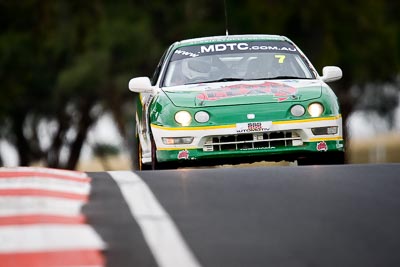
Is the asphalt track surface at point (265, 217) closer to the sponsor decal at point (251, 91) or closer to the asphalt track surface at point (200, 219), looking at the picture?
the asphalt track surface at point (200, 219)

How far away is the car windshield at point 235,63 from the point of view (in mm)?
13023

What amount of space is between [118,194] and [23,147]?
33.1m

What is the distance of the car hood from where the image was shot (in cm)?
1202

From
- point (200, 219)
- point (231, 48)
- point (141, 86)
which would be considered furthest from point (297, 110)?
point (200, 219)

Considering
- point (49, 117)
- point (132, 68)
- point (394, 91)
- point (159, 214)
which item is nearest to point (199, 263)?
point (159, 214)

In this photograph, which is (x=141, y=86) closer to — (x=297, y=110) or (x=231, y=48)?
(x=231, y=48)

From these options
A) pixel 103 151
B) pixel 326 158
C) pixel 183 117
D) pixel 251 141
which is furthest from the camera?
pixel 103 151

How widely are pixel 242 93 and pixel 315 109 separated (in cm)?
73

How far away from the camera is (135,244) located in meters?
6.89

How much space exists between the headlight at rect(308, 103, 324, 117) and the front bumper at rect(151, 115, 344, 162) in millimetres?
53

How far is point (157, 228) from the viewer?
7301 millimetres

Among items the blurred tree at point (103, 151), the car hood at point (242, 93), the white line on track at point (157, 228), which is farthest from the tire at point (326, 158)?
the blurred tree at point (103, 151)

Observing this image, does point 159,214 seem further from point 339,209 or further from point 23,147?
point 23,147

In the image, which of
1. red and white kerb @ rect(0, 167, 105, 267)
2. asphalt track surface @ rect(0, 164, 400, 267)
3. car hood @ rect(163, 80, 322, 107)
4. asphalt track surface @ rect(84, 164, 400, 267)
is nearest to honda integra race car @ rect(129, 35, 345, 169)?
car hood @ rect(163, 80, 322, 107)
